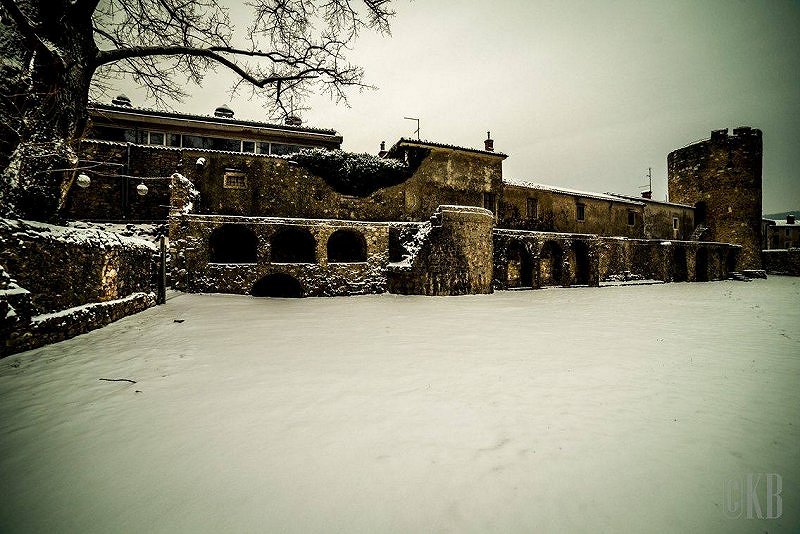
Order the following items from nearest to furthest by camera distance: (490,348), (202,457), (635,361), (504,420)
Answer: (202,457) < (504,420) < (635,361) < (490,348)

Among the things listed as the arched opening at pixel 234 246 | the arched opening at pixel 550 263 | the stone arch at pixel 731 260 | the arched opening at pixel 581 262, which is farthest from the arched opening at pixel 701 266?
the arched opening at pixel 234 246

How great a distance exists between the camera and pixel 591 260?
21.4 metres

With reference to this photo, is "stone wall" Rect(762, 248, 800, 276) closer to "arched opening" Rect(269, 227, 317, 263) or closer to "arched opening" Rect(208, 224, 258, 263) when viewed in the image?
"arched opening" Rect(269, 227, 317, 263)

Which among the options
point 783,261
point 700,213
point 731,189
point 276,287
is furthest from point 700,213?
point 276,287

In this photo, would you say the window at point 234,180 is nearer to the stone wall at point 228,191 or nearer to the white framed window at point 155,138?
the stone wall at point 228,191

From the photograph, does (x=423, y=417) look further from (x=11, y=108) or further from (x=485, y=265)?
(x=485, y=265)

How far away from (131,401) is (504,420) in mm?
3592

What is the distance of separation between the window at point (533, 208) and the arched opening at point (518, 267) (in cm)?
342

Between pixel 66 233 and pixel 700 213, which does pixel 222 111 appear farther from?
pixel 700 213

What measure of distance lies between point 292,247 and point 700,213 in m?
38.4

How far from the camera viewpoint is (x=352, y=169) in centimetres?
1717

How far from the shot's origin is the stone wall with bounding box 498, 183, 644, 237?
891 inches

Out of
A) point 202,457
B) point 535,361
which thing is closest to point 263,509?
point 202,457

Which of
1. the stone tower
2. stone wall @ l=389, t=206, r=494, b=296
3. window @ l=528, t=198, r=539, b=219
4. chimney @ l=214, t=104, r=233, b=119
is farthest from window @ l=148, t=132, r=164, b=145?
the stone tower
